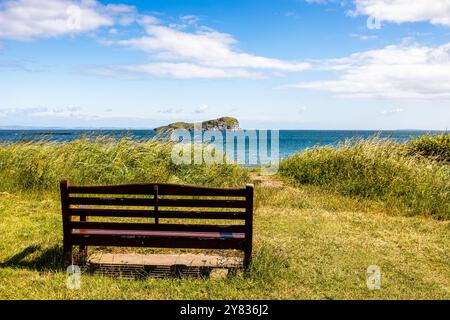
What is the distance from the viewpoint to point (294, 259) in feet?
18.0

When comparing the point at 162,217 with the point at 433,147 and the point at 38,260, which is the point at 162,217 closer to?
the point at 38,260

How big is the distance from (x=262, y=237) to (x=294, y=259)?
1213mm

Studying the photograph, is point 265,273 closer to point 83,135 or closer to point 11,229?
point 11,229

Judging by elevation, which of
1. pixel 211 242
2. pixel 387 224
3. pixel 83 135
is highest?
pixel 83 135

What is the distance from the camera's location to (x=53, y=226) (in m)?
7.12

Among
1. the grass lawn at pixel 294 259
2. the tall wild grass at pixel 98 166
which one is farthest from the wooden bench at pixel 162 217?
the tall wild grass at pixel 98 166

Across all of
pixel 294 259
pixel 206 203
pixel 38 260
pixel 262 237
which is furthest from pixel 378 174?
pixel 38 260

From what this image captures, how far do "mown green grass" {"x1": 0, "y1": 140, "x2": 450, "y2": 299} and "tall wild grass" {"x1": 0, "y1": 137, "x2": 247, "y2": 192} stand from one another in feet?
0.10

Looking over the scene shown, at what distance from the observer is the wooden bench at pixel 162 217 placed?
470 cm

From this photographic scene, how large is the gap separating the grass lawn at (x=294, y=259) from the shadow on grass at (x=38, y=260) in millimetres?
11

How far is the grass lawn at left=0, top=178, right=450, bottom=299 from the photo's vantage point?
436 centimetres

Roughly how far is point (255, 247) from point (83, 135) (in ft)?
30.1

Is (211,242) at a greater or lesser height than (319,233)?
greater
